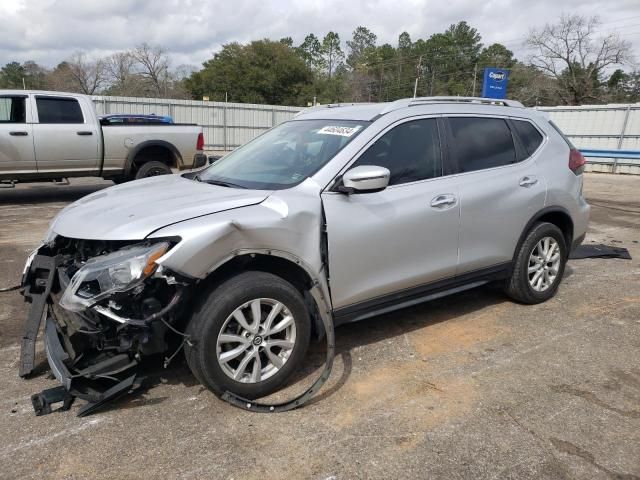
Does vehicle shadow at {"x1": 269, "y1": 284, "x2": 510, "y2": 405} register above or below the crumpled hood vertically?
below

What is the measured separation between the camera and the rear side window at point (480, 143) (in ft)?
13.1

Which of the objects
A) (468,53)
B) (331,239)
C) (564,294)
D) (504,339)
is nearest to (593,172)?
(564,294)

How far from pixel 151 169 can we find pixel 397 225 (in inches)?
298

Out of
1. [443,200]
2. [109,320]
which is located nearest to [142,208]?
[109,320]

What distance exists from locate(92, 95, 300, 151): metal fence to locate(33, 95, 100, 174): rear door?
13.5 m

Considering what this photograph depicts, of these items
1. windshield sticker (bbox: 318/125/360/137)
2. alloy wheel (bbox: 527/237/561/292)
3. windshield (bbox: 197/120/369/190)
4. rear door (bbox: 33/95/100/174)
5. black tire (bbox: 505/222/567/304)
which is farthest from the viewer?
rear door (bbox: 33/95/100/174)

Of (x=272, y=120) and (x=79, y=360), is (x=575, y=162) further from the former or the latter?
(x=272, y=120)

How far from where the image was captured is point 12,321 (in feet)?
13.4

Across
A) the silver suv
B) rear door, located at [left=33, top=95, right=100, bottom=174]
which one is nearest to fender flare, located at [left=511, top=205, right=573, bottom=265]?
the silver suv

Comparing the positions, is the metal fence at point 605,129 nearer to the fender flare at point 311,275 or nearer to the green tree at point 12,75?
the fender flare at point 311,275

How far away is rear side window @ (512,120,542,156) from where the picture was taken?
14.8 feet

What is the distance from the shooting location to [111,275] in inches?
104

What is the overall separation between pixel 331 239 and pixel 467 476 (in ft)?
4.98

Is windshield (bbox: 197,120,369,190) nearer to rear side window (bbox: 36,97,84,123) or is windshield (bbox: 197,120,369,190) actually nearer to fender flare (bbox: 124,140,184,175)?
fender flare (bbox: 124,140,184,175)
